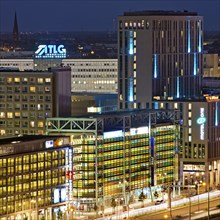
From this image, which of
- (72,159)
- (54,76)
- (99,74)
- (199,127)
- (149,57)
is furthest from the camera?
(99,74)

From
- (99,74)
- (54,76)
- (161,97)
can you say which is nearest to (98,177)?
(54,76)

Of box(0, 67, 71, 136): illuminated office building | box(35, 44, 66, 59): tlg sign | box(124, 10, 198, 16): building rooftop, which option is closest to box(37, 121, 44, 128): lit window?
box(0, 67, 71, 136): illuminated office building

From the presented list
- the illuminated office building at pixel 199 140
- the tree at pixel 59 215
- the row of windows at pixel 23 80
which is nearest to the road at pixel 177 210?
the tree at pixel 59 215

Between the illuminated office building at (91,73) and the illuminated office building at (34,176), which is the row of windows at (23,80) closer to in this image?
the illuminated office building at (34,176)

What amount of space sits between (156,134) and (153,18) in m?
A: 20.6

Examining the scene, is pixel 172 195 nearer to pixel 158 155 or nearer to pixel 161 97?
pixel 158 155

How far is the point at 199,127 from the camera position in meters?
138

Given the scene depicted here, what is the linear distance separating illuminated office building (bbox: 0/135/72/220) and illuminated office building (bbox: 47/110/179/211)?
444 cm

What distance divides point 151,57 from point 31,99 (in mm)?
20782

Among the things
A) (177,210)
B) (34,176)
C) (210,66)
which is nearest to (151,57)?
(177,210)

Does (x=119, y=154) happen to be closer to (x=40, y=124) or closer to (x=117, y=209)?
(x=117, y=209)

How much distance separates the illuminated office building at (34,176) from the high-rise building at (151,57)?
30.8 meters

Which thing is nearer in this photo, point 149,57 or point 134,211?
point 134,211

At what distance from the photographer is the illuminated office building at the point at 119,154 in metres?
121
